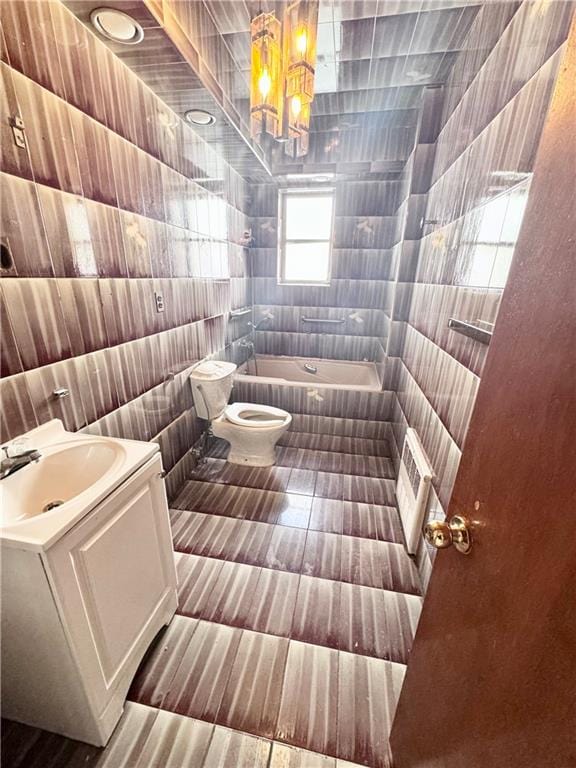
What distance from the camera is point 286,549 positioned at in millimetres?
1807

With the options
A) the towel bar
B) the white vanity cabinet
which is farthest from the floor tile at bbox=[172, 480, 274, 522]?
the towel bar

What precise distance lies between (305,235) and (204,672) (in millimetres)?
3690

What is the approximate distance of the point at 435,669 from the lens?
75 centimetres

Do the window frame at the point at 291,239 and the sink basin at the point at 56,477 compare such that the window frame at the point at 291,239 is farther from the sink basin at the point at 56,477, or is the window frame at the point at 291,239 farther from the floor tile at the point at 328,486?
the sink basin at the point at 56,477

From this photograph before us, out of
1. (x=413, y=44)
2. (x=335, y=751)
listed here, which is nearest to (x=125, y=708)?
(x=335, y=751)

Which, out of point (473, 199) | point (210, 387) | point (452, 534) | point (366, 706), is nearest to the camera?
point (452, 534)

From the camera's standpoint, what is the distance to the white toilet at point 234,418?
2312 millimetres

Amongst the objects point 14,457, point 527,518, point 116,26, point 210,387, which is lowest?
point 210,387

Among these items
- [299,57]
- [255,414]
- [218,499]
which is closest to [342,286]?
[255,414]

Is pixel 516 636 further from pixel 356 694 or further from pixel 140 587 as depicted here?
pixel 140 587

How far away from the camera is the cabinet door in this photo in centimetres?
86

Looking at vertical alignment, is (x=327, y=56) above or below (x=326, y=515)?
above

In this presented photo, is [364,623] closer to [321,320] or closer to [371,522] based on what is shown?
[371,522]

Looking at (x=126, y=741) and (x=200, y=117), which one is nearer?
(x=126, y=741)
